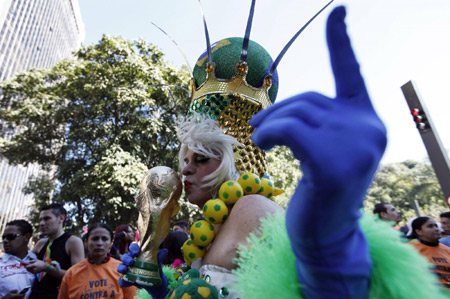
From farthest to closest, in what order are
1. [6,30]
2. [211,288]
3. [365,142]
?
[6,30] < [211,288] < [365,142]

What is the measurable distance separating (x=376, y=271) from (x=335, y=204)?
229 millimetres

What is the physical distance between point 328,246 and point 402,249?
0.74 feet

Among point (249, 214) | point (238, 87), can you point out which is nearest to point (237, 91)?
point (238, 87)

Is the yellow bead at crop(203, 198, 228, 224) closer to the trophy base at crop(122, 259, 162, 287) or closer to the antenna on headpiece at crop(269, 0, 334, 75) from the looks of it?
the trophy base at crop(122, 259, 162, 287)

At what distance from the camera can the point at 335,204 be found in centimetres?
47

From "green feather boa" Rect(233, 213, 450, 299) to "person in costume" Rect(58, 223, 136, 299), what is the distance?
2834 mm

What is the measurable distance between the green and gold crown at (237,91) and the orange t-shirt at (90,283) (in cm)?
222

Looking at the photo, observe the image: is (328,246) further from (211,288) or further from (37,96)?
(37,96)

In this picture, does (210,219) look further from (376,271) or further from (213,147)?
(376,271)

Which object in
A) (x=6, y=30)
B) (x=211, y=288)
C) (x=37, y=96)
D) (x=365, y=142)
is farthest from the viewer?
(x=6, y=30)

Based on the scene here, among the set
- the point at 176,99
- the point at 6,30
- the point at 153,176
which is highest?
the point at 6,30

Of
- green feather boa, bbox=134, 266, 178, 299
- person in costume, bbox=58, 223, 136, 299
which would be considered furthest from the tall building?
green feather boa, bbox=134, 266, 178, 299

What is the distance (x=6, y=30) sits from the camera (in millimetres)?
41469

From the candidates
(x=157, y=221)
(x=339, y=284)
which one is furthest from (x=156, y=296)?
(x=339, y=284)
